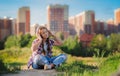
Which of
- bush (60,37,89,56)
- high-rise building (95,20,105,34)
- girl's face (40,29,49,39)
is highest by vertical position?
girl's face (40,29,49,39)

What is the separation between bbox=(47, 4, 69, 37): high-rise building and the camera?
59.2ft

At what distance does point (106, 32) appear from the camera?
23.1 m

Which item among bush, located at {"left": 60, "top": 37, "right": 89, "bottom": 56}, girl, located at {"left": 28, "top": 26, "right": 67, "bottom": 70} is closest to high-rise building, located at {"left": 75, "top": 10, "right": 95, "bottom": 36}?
bush, located at {"left": 60, "top": 37, "right": 89, "bottom": 56}

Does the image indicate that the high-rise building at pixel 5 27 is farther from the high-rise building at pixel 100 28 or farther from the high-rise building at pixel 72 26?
the high-rise building at pixel 100 28

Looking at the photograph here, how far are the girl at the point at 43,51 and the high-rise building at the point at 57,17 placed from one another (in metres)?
9.72

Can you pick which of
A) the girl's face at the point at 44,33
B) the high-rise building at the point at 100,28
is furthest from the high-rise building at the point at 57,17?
the girl's face at the point at 44,33

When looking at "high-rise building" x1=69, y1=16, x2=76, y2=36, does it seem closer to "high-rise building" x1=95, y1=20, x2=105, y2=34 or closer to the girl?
"high-rise building" x1=95, y1=20, x2=105, y2=34

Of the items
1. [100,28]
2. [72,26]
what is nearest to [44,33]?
[100,28]

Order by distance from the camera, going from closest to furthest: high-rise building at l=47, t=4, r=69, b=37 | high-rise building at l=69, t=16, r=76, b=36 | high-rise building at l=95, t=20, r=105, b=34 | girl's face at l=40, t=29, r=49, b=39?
girl's face at l=40, t=29, r=49, b=39 < high-rise building at l=47, t=4, r=69, b=37 < high-rise building at l=95, t=20, r=105, b=34 < high-rise building at l=69, t=16, r=76, b=36

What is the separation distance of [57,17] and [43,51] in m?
13.4

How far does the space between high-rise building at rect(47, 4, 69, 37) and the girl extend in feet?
31.9

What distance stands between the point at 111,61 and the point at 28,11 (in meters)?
11.3

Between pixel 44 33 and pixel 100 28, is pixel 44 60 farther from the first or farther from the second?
pixel 100 28

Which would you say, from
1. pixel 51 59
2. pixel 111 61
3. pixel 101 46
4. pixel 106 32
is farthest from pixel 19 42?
pixel 111 61
